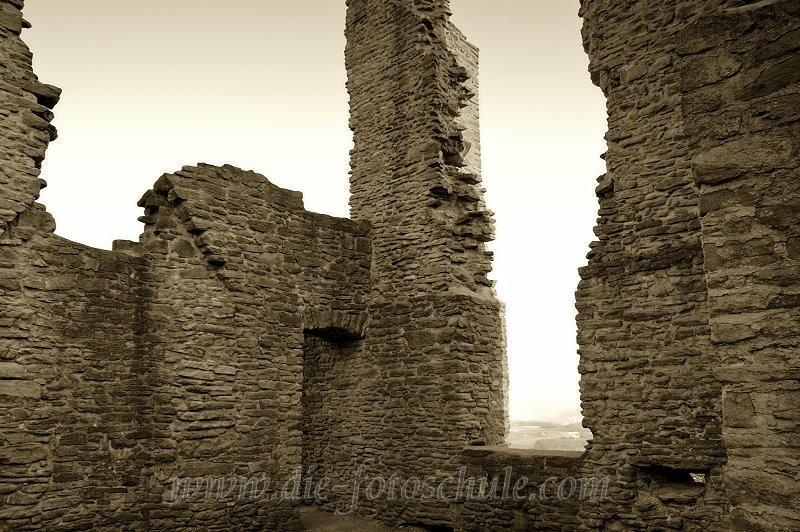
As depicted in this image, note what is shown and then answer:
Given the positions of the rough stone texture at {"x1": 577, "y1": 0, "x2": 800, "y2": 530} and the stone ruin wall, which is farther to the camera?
the stone ruin wall

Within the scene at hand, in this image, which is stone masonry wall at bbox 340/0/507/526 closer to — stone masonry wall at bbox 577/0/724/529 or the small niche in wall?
stone masonry wall at bbox 577/0/724/529

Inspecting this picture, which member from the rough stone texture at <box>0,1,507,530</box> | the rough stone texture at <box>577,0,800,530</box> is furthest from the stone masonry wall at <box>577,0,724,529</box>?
the rough stone texture at <box>0,1,507,530</box>

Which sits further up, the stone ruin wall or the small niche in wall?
the stone ruin wall

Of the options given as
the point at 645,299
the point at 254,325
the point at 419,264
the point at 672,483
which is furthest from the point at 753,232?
the point at 254,325

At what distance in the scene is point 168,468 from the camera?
7.87 meters

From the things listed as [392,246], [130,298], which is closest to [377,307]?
[392,246]

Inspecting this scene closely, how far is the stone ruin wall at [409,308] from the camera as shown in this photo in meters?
3.28

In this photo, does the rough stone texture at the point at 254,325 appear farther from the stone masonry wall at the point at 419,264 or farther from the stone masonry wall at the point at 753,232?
the stone masonry wall at the point at 753,232

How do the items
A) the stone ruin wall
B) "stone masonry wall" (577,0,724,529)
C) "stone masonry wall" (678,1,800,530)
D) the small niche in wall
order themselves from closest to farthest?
"stone masonry wall" (678,1,800,530) < the stone ruin wall < the small niche in wall < "stone masonry wall" (577,0,724,529)

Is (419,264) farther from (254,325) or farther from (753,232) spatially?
(753,232)

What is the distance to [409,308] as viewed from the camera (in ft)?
32.6

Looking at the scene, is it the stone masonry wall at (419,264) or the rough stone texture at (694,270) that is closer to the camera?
the rough stone texture at (694,270)

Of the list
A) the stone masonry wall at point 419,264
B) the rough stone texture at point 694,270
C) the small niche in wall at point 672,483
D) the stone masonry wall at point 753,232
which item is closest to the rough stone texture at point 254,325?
the stone masonry wall at point 419,264

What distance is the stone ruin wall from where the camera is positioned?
3.28 m
